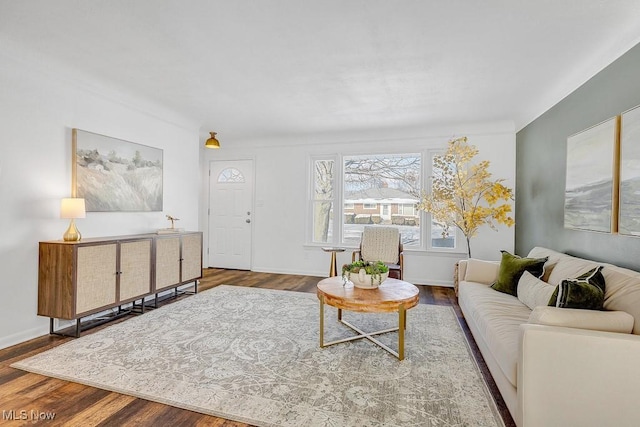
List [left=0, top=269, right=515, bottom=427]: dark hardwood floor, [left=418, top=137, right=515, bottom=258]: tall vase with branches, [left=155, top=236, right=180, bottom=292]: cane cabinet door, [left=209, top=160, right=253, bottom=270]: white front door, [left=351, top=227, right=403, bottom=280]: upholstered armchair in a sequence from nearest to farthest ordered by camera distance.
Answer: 1. [left=0, top=269, right=515, bottom=427]: dark hardwood floor
2. [left=155, top=236, right=180, bottom=292]: cane cabinet door
3. [left=418, top=137, right=515, bottom=258]: tall vase with branches
4. [left=351, top=227, right=403, bottom=280]: upholstered armchair
5. [left=209, top=160, right=253, bottom=270]: white front door

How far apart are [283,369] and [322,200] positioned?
→ 3.63 metres

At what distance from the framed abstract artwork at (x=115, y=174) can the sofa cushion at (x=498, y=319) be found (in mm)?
3832

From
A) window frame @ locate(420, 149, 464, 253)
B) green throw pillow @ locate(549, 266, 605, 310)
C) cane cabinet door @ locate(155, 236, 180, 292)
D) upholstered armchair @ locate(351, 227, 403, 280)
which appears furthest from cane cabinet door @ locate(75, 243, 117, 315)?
window frame @ locate(420, 149, 464, 253)

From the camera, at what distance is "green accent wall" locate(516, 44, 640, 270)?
2297 millimetres

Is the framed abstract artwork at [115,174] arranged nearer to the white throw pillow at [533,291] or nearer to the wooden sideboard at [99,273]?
the wooden sideboard at [99,273]

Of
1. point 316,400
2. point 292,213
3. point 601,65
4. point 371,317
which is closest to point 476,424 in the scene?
point 316,400

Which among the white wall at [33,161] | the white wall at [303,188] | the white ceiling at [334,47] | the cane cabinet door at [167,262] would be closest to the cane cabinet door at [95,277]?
the white wall at [33,161]

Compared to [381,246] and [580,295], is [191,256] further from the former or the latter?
[580,295]

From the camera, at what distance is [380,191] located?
5.32 m

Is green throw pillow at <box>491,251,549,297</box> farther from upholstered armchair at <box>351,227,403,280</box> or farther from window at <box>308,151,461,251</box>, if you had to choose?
window at <box>308,151,461,251</box>

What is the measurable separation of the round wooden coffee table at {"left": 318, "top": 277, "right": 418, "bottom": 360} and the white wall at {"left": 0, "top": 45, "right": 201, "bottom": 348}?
8.51 feet

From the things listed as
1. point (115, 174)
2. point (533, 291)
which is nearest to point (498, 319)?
point (533, 291)

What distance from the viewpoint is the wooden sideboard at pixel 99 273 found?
9.16 feet

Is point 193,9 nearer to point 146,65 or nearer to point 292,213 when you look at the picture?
point 146,65
